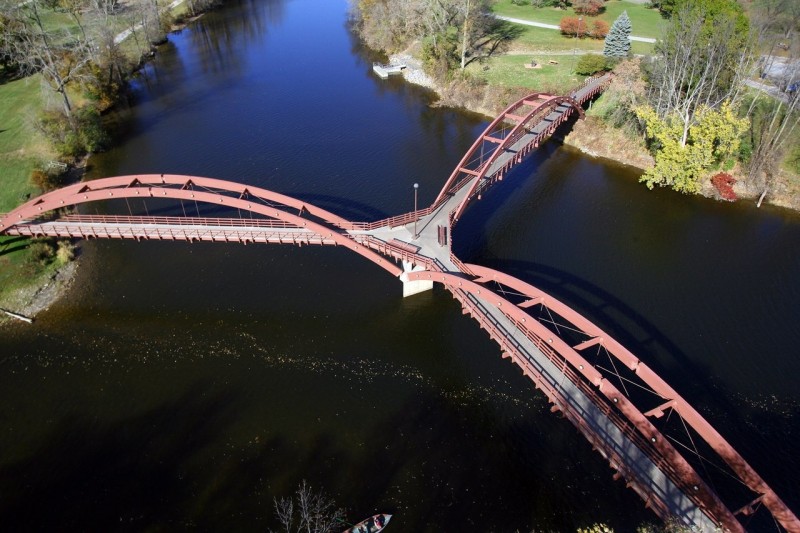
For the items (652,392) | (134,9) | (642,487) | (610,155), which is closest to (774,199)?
(610,155)

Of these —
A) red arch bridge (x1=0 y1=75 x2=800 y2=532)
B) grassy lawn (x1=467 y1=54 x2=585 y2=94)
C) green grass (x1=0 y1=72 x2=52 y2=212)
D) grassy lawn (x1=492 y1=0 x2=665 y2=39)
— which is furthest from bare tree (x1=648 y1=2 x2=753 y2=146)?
green grass (x1=0 y1=72 x2=52 y2=212)

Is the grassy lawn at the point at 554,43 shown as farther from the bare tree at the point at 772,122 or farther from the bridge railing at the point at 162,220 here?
the bridge railing at the point at 162,220

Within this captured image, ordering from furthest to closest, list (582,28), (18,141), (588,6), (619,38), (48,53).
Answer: (588,6) < (582,28) < (619,38) < (18,141) < (48,53)

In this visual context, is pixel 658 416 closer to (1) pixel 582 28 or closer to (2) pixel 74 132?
(2) pixel 74 132

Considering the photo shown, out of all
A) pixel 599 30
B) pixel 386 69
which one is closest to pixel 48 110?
pixel 386 69

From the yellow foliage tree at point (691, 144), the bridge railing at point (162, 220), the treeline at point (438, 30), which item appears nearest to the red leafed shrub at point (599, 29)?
the treeline at point (438, 30)

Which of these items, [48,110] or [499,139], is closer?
[499,139]
